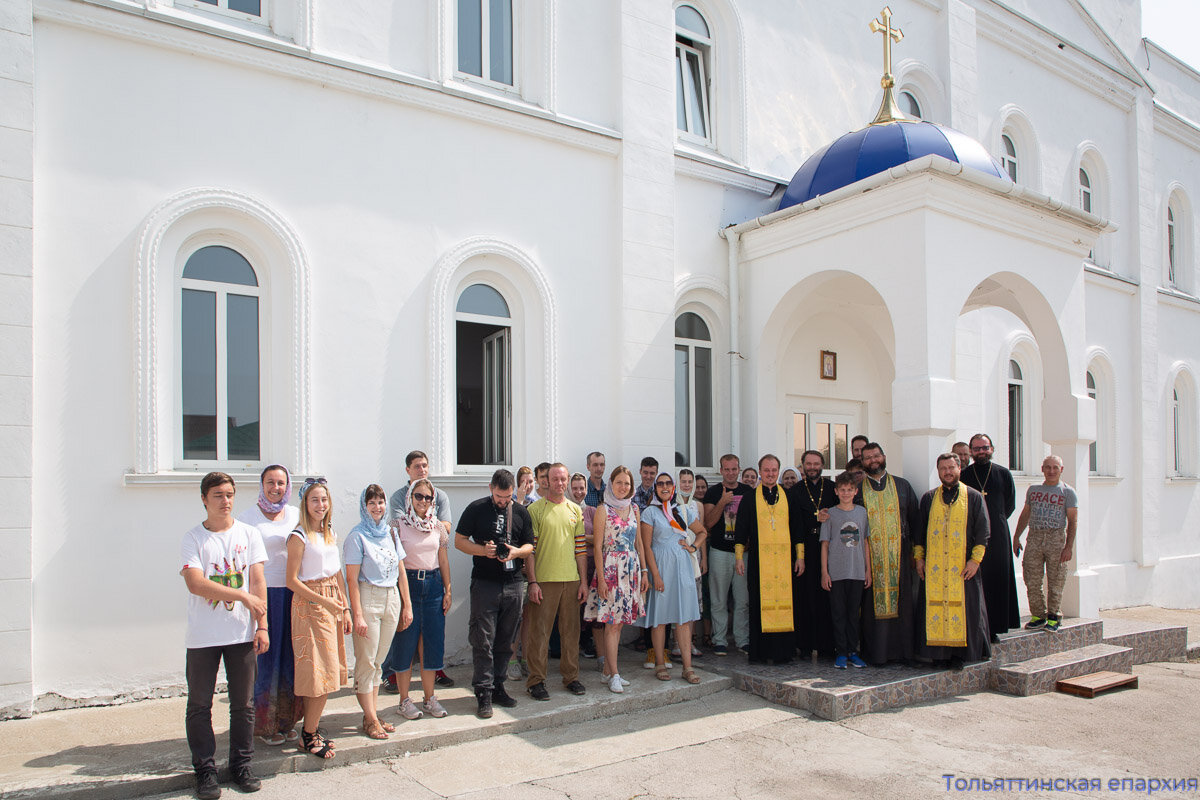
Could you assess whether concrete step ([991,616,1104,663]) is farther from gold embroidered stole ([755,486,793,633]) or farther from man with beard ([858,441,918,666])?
gold embroidered stole ([755,486,793,633])

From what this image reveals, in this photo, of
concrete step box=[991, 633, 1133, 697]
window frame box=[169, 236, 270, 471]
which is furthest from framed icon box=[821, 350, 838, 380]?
window frame box=[169, 236, 270, 471]

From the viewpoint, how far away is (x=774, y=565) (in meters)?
7.68

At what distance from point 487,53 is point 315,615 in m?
5.90

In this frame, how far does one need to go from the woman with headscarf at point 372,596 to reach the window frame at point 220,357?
1910mm

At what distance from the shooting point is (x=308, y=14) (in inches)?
289

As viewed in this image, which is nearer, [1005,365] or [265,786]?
[265,786]

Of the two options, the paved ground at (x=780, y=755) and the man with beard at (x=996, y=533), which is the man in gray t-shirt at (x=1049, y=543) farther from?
the paved ground at (x=780, y=755)

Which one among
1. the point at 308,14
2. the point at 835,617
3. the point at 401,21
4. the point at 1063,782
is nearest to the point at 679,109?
the point at 401,21

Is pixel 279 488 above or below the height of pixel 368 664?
above

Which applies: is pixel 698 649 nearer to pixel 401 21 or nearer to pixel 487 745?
pixel 487 745

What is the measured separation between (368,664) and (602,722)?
6.09 ft

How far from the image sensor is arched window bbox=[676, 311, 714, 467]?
9922mm

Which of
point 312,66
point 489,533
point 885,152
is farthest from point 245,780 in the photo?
point 885,152

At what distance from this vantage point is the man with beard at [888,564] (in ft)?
24.5
